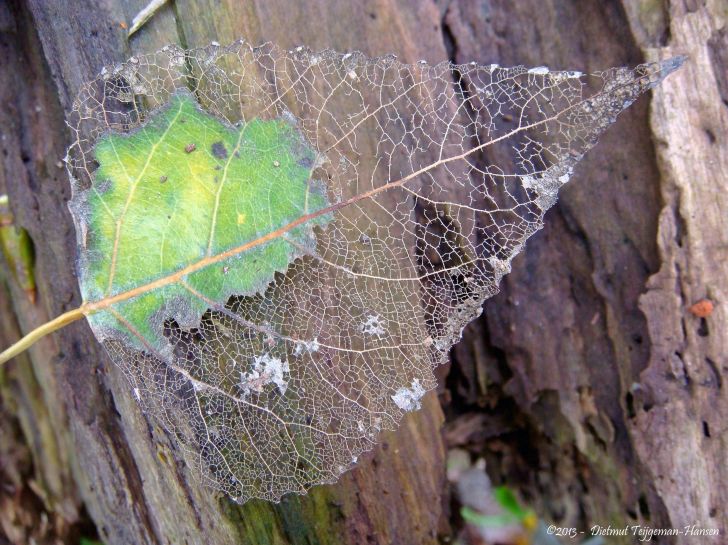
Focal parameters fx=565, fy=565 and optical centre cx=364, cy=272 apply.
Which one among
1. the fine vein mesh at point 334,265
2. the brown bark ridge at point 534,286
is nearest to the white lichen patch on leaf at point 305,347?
the fine vein mesh at point 334,265

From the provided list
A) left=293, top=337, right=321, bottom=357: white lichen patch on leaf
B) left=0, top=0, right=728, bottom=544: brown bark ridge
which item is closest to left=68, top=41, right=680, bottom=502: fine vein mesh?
left=293, top=337, right=321, bottom=357: white lichen patch on leaf

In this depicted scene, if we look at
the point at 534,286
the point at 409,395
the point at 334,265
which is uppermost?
the point at 334,265

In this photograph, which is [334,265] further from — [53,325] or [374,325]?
[53,325]

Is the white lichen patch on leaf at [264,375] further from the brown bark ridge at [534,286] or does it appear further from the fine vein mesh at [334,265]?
the brown bark ridge at [534,286]

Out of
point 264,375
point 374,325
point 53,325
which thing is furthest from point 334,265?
point 53,325

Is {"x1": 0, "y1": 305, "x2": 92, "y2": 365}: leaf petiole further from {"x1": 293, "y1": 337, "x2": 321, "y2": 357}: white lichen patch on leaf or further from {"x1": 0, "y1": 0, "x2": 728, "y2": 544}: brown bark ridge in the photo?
{"x1": 293, "y1": 337, "x2": 321, "y2": 357}: white lichen patch on leaf

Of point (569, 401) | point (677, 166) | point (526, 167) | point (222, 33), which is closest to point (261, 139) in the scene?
point (222, 33)
